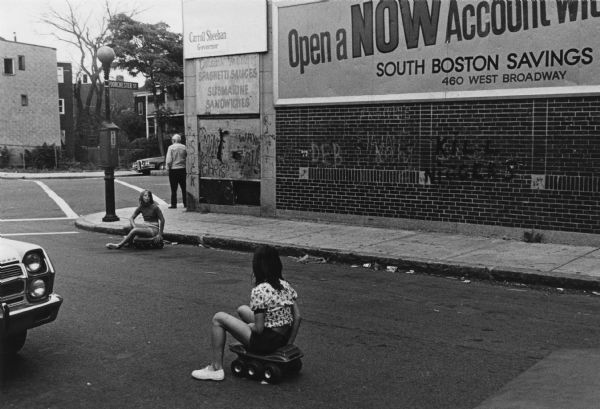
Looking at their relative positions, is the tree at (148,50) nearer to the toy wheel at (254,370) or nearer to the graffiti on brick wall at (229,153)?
the graffiti on brick wall at (229,153)

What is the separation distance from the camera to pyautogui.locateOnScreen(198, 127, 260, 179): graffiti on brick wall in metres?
14.6

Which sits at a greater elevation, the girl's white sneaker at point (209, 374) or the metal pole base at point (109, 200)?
the metal pole base at point (109, 200)

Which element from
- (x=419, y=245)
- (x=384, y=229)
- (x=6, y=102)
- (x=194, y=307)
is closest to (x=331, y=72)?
(x=384, y=229)

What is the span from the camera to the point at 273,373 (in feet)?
15.9

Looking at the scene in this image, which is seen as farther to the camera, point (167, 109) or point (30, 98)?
point (30, 98)

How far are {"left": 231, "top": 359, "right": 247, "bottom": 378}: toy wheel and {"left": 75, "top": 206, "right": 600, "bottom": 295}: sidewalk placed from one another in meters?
4.67

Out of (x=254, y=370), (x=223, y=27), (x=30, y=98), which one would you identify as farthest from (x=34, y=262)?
(x=30, y=98)

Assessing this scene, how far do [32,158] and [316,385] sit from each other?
4127cm

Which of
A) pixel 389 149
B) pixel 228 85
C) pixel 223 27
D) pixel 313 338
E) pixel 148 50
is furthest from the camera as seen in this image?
pixel 148 50

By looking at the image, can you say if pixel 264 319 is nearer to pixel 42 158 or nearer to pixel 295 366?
pixel 295 366

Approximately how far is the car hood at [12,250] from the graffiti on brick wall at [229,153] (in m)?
9.69

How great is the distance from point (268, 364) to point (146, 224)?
6904 mm

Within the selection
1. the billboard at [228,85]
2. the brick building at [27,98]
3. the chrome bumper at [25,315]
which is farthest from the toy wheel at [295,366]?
the brick building at [27,98]

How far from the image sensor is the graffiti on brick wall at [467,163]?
1121 centimetres
